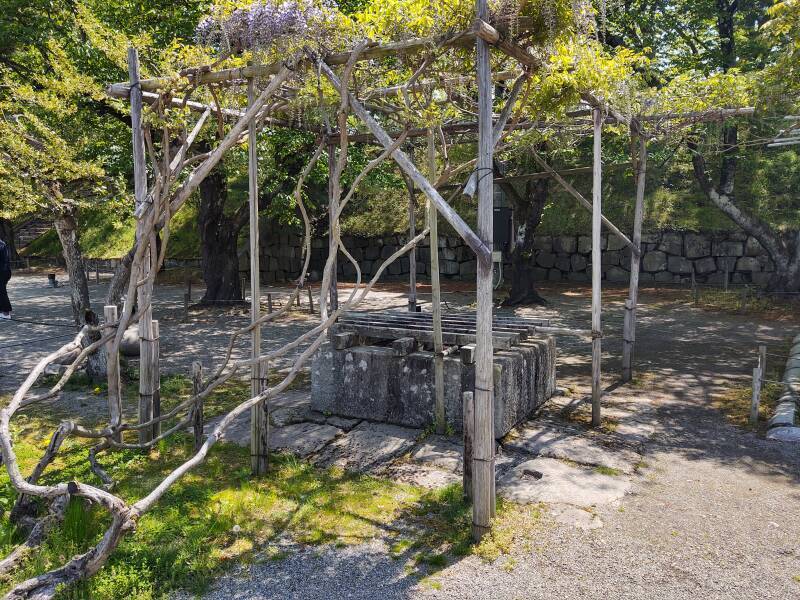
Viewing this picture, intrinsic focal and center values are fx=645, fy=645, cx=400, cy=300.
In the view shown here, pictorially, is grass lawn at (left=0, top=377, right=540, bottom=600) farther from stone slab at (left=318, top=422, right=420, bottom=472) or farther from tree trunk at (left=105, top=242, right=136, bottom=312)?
tree trunk at (left=105, top=242, right=136, bottom=312)

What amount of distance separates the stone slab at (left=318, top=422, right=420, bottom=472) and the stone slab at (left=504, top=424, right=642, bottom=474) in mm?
1058

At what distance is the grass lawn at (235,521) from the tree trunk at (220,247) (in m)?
10.6

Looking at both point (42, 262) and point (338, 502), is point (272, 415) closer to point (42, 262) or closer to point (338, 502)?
point (338, 502)

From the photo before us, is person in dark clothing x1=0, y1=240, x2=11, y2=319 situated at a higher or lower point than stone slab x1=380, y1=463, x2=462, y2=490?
higher

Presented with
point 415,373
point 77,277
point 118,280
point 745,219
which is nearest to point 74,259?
point 77,277

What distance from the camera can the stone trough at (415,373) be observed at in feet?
21.8

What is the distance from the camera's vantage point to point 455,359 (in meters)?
6.73

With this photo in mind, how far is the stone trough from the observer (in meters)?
6.65

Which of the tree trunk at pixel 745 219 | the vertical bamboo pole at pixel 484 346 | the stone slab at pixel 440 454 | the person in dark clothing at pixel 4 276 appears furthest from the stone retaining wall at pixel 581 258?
the vertical bamboo pole at pixel 484 346

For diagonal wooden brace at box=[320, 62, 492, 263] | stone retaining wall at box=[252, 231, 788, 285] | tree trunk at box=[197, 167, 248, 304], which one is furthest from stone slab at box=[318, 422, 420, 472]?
stone retaining wall at box=[252, 231, 788, 285]

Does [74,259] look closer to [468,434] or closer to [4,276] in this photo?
[4,276]

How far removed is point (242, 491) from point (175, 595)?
145cm

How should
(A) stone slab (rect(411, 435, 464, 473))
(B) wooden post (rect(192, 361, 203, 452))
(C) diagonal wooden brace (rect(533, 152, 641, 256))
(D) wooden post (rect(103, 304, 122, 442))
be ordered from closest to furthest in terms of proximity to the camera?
1. (D) wooden post (rect(103, 304, 122, 442))
2. (A) stone slab (rect(411, 435, 464, 473))
3. (B) wooden post (rect(192, 361, 203, 452))
4. (C) diagonal wooden brace (rect(533, 152, 641, 256))

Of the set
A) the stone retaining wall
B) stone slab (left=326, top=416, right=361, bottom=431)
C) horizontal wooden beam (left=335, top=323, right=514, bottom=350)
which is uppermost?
the stone retaining wall
